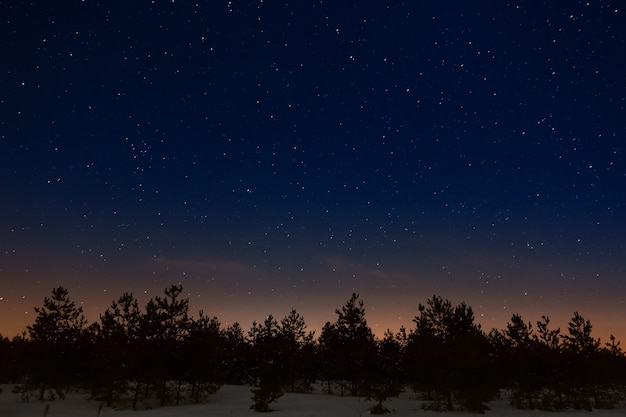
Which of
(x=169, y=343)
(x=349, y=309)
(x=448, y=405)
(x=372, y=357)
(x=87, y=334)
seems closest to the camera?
(x=448, y=405)

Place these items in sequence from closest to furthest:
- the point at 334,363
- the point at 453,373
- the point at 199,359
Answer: the point at 453,373, the point at 199,359, the point at 334,363

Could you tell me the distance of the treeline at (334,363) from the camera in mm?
26578

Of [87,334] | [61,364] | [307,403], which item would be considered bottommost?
[307,403]

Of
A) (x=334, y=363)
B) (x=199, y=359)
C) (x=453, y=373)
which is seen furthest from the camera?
(x=334, y=363)

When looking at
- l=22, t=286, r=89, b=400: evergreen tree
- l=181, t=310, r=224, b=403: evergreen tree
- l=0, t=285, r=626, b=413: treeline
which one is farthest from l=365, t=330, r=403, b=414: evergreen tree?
l=22, t=286, r=89, b=400: evergreen tree

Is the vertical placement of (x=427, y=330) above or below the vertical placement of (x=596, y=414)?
above

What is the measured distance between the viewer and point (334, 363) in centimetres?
3772

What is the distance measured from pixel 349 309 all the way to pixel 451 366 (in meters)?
15.6

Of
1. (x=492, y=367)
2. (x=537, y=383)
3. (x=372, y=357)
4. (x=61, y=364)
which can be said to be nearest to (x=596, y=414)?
(x=537, y=383)

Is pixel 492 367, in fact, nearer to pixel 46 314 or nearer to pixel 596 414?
pixel 596 414

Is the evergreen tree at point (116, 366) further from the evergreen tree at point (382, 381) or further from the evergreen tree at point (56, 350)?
the evergreen tree at point (382, 381)

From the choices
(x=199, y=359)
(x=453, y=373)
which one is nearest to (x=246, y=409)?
(x=199, y=359)

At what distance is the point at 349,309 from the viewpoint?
4109cm

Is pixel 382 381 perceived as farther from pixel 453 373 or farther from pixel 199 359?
pixel 199 359
